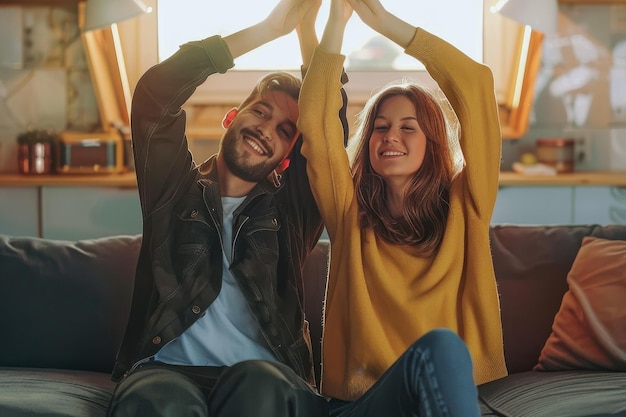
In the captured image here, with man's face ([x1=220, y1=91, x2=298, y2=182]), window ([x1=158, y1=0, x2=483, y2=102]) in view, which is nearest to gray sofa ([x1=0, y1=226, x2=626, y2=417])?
man's face ([x1=220, y1=91, x2=298, y2=182])

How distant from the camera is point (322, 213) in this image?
72.8 inches

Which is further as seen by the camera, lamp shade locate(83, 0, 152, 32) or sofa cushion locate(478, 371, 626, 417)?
lamp shade locate(83, 0, 152, 32)

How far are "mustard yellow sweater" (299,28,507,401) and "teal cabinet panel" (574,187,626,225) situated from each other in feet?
3.91

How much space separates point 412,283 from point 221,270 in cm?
36

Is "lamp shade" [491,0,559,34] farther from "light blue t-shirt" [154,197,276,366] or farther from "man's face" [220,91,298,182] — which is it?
"light blue t-shirt" [154,197,276,366]

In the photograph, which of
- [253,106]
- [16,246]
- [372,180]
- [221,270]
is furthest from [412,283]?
[16,246]

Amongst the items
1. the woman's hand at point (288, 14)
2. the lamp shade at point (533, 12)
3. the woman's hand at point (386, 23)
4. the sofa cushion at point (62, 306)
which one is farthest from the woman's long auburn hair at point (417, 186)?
the lamp shade at point (533, 12)

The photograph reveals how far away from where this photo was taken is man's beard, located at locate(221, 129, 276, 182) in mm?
1861

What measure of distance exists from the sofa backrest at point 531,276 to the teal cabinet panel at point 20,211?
148 cm

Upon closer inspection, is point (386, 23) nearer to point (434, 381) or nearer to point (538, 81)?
point (434, 381)

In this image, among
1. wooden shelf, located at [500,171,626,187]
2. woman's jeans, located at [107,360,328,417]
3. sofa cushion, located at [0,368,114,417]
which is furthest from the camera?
wooden shelf, located at [500,171,626,187]

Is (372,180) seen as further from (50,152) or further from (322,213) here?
(50,152)

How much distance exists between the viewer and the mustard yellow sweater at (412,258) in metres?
1.74

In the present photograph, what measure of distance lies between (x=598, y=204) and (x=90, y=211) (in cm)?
158
